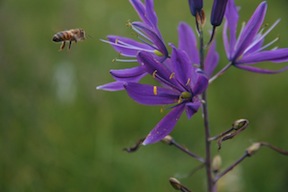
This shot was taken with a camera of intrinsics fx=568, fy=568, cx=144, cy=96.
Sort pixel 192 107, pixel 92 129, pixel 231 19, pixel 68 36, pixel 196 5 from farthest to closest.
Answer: pixel 92 129, pixel 68 36, pixel 231 19, pixel 196 5, pixel 192 107

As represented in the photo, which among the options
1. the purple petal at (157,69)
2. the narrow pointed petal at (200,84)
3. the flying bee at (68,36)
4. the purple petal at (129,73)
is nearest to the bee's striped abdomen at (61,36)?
the flying bee at (68,36)

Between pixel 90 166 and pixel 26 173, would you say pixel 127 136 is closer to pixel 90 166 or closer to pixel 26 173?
pixel 90 166

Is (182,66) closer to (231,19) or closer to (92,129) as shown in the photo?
(231,19)

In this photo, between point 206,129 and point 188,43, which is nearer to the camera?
point 206,129

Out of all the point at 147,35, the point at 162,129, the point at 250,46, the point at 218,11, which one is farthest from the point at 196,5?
the point at 162,129

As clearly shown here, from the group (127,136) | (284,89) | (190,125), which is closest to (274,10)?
(284,89)

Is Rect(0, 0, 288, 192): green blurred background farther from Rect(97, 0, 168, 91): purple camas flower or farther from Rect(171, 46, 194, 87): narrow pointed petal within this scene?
Rect(171, 46, 194, 87): narrow pointed petal
